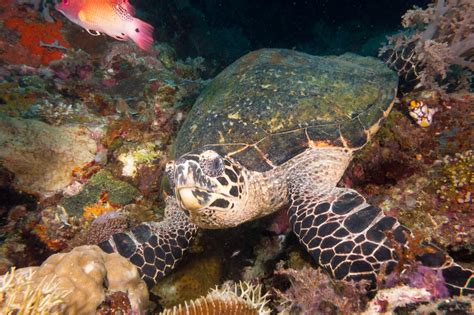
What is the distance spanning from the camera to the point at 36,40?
699cm

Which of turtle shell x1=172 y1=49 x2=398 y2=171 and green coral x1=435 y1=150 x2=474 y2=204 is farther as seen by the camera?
turtle shell x1=172 y1=49 x2=398 y2=171

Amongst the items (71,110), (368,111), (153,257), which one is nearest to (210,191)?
(153,257)

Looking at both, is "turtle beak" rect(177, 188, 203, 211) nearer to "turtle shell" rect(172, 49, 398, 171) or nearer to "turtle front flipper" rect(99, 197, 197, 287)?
"turtle shell" rect(172, 49, 398, 171)

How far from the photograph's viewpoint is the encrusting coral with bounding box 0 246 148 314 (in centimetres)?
170

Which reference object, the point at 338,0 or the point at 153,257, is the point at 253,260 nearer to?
the point at 153,257

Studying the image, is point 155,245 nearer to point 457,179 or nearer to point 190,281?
point 190,281

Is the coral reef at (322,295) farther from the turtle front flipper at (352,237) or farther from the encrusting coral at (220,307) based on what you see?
the encrusting coral at (220,307)

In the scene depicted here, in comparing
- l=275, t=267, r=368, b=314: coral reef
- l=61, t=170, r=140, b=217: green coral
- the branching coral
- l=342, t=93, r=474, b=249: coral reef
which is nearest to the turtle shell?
l=342, t=93, r=474, b=249: coral reef

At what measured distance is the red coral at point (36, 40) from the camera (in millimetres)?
6629

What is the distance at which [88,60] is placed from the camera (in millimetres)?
6738

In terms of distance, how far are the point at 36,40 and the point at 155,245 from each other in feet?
21.2

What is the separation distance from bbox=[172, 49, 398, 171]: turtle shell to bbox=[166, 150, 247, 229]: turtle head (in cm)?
30

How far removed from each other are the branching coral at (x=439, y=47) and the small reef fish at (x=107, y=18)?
11.2 feet

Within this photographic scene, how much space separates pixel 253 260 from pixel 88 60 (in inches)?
227
